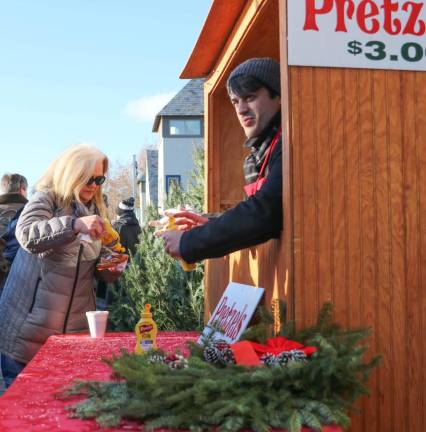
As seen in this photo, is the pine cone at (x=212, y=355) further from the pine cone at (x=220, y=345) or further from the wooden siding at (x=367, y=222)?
the wooden siding at (x=367, y=222)

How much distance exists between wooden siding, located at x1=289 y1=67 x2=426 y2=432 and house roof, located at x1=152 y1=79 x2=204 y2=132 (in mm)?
40100

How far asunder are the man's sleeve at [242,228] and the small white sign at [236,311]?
0.24m

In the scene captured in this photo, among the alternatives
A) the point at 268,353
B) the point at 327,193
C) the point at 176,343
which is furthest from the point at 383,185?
the point at 176,343

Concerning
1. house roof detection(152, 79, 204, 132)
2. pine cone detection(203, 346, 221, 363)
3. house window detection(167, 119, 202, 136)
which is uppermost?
house roof detection(152, 79, 204, 132)

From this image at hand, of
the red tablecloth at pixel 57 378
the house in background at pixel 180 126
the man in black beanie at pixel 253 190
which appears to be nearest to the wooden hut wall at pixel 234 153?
the man in black beanie at pixel 253 190

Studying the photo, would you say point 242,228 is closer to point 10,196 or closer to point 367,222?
point 367,222

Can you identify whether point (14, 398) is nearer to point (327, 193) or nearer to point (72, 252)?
point (327, 193)

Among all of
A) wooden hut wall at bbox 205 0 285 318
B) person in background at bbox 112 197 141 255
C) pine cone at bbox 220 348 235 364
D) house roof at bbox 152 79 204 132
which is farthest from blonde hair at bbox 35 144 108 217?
house roof at bbox 152 79 204 132

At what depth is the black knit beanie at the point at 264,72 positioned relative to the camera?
114 inches

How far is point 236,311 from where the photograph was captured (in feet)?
9.09

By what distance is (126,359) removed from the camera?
6.45ft

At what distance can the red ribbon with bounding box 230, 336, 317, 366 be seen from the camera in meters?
1.94

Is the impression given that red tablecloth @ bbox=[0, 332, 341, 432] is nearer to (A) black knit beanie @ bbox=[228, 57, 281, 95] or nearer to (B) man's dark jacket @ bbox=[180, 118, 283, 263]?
(B) man's dark jacket @ bbox=[180, 118, 283, 263]

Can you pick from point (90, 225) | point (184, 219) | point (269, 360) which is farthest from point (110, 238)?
point (269, 360)
